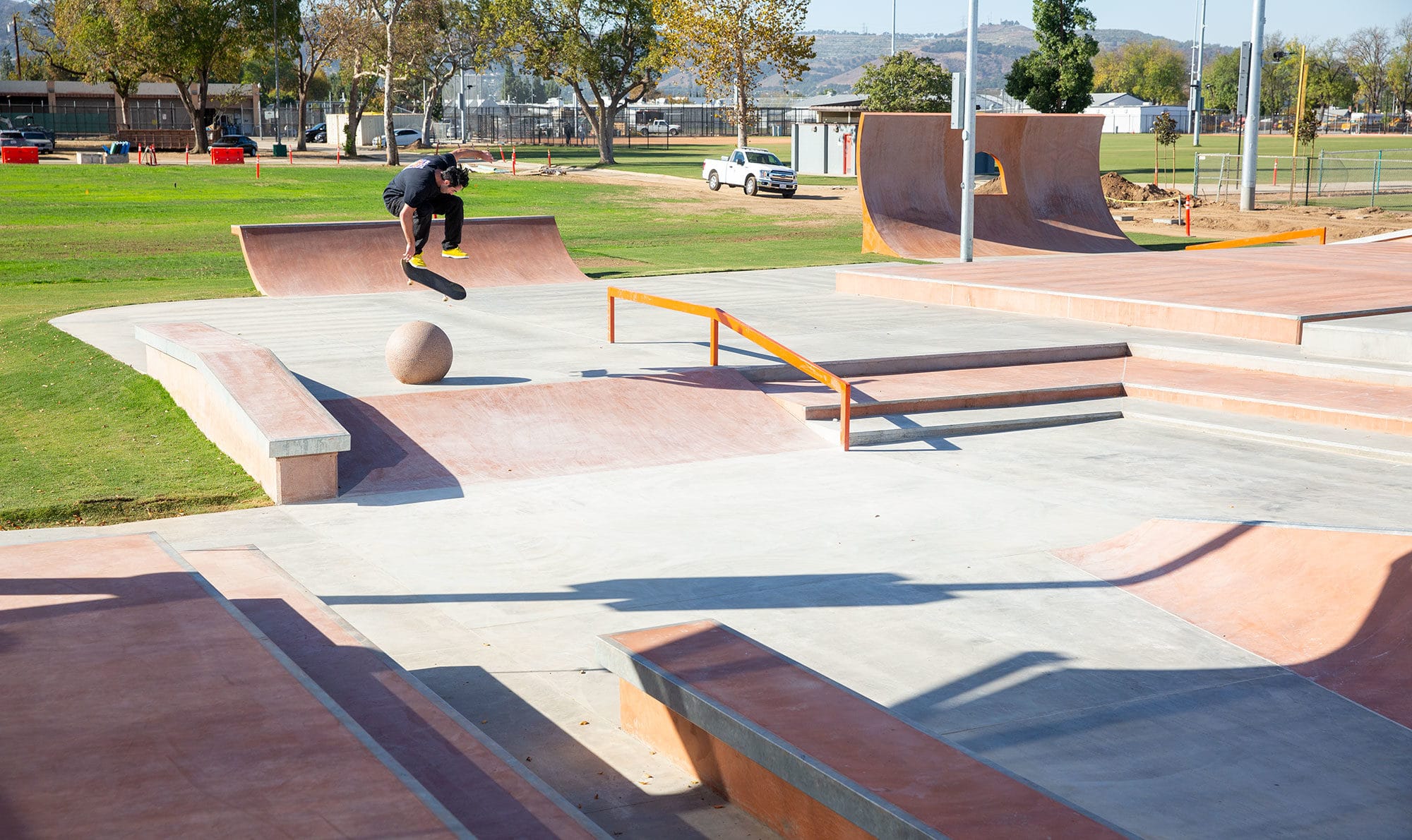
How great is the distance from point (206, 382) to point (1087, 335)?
941cm

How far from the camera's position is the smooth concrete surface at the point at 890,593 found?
193 inches

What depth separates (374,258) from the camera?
20.2 meters

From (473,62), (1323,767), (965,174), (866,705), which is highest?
(473,62)

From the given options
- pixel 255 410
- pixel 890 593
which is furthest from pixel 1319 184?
pixel 255 410

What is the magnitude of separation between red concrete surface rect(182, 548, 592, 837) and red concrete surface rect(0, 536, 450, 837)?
0.34 m

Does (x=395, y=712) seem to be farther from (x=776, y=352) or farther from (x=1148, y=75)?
(x=1148, y=75)

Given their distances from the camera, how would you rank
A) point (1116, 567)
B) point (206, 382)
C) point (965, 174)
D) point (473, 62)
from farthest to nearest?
point (473, 62) → point (965, 174) → point (206, 382) → point (1116, 567)

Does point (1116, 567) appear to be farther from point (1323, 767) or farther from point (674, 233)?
point (674, 233)

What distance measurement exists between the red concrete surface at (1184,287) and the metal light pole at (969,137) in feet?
3.95

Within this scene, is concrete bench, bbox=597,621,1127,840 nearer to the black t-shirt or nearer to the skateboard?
the black t-shirt

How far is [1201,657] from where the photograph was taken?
6.20 m

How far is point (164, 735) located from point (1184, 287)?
1518 centimetres

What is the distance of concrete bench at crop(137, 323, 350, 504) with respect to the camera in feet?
28.9

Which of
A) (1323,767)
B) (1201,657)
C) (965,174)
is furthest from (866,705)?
(965,174)
